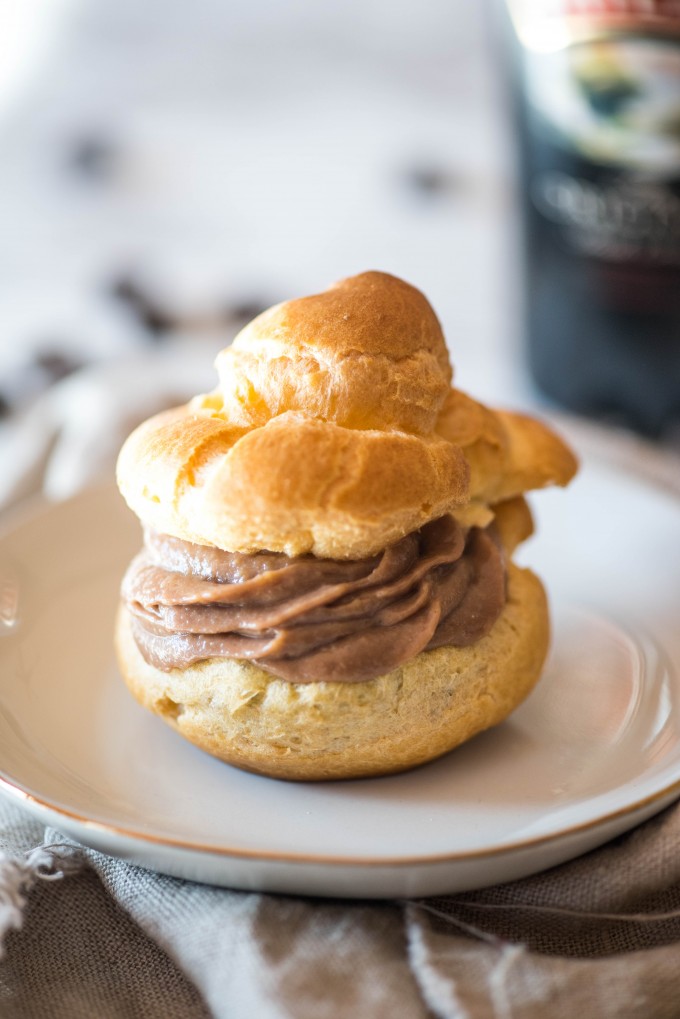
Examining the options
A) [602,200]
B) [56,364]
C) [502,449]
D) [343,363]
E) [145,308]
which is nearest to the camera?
[343,363]

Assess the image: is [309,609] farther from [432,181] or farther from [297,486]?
[432,181]

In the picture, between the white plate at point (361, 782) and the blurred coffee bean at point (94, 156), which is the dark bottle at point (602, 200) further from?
the blurred coffee bean at point (94, 156)

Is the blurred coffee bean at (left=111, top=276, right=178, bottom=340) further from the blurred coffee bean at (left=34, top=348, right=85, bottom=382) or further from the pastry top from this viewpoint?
the pastry top

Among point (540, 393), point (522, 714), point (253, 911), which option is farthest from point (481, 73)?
point (253, 911)

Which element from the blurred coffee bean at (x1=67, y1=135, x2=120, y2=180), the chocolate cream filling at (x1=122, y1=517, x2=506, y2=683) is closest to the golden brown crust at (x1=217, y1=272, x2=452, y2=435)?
the chocolate cream filling at (x1=122, y1=517, x2=506, y2=683)

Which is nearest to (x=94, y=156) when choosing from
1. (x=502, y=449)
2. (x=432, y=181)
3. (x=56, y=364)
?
(x=432, y=181)
